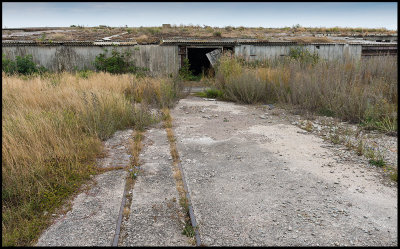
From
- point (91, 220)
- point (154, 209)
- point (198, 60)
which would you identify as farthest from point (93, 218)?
point (198, 60)

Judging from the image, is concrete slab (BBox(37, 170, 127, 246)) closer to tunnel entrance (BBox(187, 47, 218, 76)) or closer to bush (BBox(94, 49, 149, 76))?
bush (BBox(94, 49, 149, 76))

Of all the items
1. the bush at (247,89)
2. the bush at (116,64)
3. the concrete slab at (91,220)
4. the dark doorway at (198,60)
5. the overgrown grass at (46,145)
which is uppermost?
the dark doorway at (198,60)

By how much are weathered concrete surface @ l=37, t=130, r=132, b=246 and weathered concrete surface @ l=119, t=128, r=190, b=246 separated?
24cm

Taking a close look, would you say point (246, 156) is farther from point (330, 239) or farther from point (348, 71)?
point (348, 71)

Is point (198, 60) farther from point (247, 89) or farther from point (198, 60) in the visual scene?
point (247, 89)

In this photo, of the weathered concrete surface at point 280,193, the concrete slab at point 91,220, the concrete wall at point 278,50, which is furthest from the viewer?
the concrete wall at point 278,50

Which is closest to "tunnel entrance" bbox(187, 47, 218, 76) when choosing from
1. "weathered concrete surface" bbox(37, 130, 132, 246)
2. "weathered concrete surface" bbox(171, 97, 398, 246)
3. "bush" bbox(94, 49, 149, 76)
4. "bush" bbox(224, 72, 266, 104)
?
"bush" bbox(94, 49, 149, 76)

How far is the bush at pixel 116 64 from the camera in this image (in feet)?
59.6

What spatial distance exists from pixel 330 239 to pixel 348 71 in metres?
9.03

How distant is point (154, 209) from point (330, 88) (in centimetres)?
775

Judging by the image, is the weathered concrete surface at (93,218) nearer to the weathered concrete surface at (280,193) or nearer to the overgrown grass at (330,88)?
the weathered concrete surface at (280,193)

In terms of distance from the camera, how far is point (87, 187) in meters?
5.43

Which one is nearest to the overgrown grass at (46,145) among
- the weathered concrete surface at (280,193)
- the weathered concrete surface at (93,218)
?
the weathered concrete surface at (93,218)

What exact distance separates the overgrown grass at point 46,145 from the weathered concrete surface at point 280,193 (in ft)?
6.21
